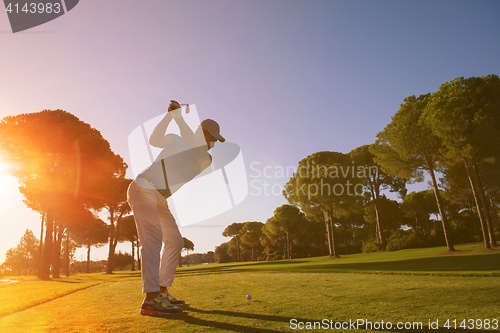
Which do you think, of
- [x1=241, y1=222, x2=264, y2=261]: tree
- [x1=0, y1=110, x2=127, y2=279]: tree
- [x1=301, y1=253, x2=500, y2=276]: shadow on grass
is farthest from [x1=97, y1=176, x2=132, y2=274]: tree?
[x1=241, y1=222, x2=264, y2=261]: tree

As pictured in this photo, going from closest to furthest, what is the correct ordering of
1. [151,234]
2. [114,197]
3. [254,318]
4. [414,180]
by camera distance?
[254,318], [151,234], [414,180], [114,197]

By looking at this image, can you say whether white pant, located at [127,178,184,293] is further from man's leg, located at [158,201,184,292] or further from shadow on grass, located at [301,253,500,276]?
shadow on grass, located at [301,253,500,276]

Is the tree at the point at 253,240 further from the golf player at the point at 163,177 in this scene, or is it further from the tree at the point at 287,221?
the golf player at the point at 163,177

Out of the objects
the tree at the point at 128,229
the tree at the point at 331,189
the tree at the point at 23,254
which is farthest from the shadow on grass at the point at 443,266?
the tree at the point at 23,254

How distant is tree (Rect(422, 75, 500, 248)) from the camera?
1842 cm

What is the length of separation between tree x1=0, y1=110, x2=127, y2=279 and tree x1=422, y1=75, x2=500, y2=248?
26291mm

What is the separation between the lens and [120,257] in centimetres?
6906

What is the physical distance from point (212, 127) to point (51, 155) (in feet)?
75.2

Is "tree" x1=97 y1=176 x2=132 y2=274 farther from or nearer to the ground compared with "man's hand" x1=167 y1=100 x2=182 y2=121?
farther from the ground

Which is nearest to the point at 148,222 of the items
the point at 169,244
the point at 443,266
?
the point at 169,244

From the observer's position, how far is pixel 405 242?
115 feet

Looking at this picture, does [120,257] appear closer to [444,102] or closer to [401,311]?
[444,102]

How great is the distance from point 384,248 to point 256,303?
37.8 meters

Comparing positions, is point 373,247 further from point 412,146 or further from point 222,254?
point 222,254
